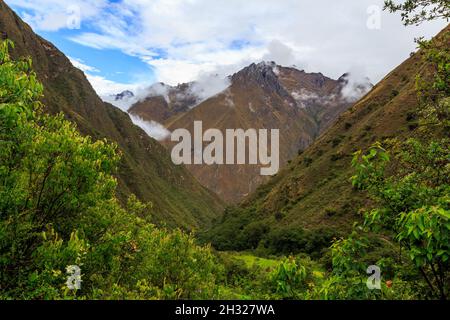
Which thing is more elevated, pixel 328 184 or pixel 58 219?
pixel 328 184

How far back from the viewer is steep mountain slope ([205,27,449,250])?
68188mm

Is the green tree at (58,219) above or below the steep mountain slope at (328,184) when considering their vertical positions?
below

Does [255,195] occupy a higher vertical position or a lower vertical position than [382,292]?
higher

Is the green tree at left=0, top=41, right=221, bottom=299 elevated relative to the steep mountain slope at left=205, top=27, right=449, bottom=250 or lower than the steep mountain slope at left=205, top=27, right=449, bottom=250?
lower

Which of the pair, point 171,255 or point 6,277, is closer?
point 6,277

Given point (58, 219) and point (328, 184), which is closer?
point (58, 219)

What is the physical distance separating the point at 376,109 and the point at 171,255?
97130 millimetres

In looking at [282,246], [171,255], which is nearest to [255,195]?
→ [282,246]

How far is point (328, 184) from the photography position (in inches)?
3219

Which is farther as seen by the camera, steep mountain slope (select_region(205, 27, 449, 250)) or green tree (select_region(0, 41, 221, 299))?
steep mountain slope (select_region(205, 27, 449, 250))

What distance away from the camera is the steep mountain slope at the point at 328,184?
68188 mm

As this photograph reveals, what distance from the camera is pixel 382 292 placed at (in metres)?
7.61

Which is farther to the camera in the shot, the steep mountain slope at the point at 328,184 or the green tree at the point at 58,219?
the steep mountain slope at the point at 328,184
